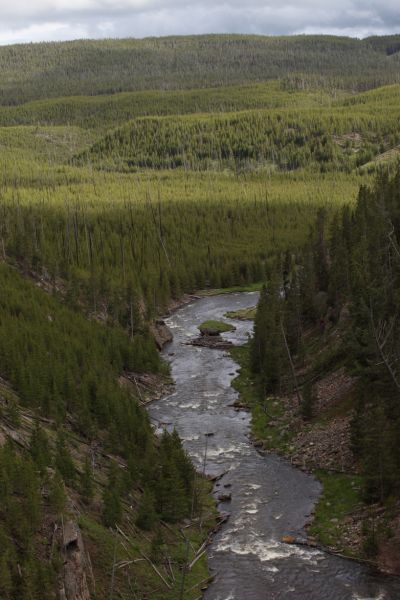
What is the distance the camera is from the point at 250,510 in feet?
161

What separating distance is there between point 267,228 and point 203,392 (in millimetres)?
124106

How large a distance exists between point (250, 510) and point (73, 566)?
1838 cm

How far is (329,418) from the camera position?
61.5m

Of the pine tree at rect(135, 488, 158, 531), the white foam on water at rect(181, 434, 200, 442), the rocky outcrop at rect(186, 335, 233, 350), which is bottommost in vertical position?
the rocky outcrop at rect(186, 335, 233, 350)

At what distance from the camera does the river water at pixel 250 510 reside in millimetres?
39250

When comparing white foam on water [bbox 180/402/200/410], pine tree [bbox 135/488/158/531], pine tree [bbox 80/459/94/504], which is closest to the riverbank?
white foam on water [bbox 180/402/200/410]

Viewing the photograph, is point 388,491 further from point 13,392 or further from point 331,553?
point 13,392

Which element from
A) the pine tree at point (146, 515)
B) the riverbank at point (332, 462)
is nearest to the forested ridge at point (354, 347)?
the riverbank at point (332, 462)

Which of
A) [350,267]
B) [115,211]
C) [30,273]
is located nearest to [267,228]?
[115,211]

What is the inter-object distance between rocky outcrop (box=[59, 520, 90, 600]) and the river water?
869cm

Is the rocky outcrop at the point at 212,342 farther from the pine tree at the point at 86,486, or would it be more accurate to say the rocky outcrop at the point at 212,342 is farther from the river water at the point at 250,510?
the pine tree at the point at 86,486

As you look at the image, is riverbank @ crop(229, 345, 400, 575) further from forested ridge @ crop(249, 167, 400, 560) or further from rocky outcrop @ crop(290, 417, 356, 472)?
forested ridge @ crop(249, 167, 400, 560)

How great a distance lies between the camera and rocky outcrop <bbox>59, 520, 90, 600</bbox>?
3209 cm

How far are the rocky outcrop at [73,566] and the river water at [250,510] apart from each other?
869 centimetres
